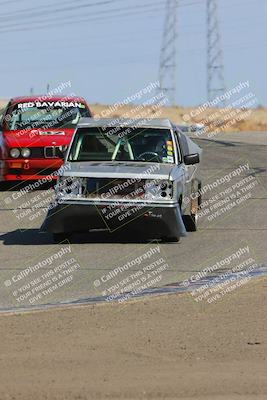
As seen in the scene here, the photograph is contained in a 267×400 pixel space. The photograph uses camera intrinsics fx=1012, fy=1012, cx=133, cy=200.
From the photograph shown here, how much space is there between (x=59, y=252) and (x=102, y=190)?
0.97 metres

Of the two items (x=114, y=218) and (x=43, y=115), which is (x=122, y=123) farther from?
(x=43, y=115)

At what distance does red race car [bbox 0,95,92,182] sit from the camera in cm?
1862

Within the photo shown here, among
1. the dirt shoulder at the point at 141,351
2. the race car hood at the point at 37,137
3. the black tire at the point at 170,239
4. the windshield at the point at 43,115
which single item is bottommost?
the race car hood at the point at 37,137

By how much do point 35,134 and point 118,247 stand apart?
6.55 metres

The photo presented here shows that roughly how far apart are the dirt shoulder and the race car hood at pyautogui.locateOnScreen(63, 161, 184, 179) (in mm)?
3366

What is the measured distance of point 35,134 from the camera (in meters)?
18.9

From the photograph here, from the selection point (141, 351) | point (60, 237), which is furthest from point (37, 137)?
point (141, 351)

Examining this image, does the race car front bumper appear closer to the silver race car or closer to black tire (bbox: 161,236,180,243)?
the silver race car

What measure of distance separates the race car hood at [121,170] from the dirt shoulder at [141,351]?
3.37 meters

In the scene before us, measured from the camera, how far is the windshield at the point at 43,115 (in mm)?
19250

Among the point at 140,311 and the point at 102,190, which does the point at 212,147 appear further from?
the point at 140,311
